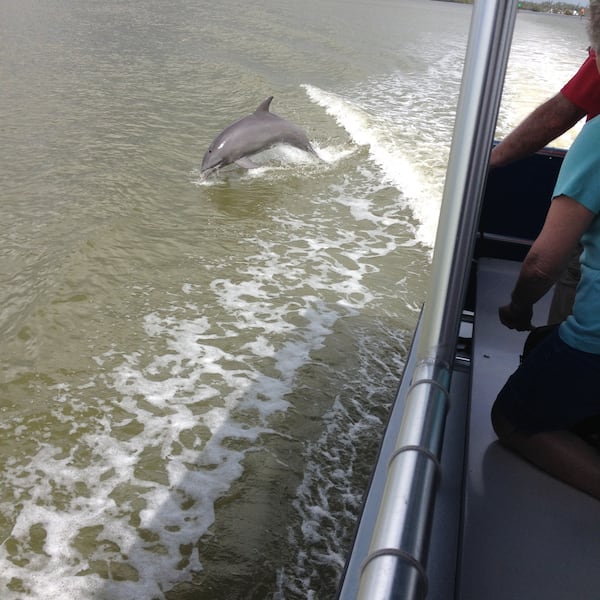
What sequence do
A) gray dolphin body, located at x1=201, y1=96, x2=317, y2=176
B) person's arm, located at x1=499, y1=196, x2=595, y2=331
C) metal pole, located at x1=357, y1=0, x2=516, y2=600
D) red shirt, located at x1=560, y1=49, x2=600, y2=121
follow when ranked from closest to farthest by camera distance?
metal pole, located at x1=357, y1=0, x2=516, y2=600
person's arm, located at x1=499, y1=196, x2=595, y2=331
red shirt, located at x1=560, y1=49, x2=600, y2=121
gray dolphin body, located at x1=201, y1=96, x2=317, y2=176

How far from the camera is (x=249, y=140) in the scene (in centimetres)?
896

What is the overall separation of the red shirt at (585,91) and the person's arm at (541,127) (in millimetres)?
23

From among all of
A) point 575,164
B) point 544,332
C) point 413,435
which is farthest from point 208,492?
point 575,164

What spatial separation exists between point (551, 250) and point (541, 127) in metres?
1.08

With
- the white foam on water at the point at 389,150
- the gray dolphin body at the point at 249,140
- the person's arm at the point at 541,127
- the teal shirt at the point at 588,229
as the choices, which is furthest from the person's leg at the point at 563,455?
the gray dolphin body at the point at 249,140

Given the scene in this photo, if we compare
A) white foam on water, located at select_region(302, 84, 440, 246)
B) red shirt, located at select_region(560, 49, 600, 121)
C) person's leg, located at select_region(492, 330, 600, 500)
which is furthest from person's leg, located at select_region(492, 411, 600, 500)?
white foam on water, located at select_region(302, 84, 440, 246)

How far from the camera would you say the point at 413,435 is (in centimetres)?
161

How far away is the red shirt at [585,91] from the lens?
2822 mm

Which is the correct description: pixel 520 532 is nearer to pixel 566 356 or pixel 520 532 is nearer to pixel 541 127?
pixel 566 356

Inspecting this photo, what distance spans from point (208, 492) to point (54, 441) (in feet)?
3.11

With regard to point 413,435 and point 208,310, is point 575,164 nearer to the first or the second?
point 413,435

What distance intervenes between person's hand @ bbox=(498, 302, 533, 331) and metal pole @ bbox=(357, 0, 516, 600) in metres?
0.74

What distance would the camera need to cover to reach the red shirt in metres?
2.82

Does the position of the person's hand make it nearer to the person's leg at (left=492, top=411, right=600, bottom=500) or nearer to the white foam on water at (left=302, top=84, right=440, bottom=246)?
the person's leg at (left=492, top=411, right=600, bottom=500)
